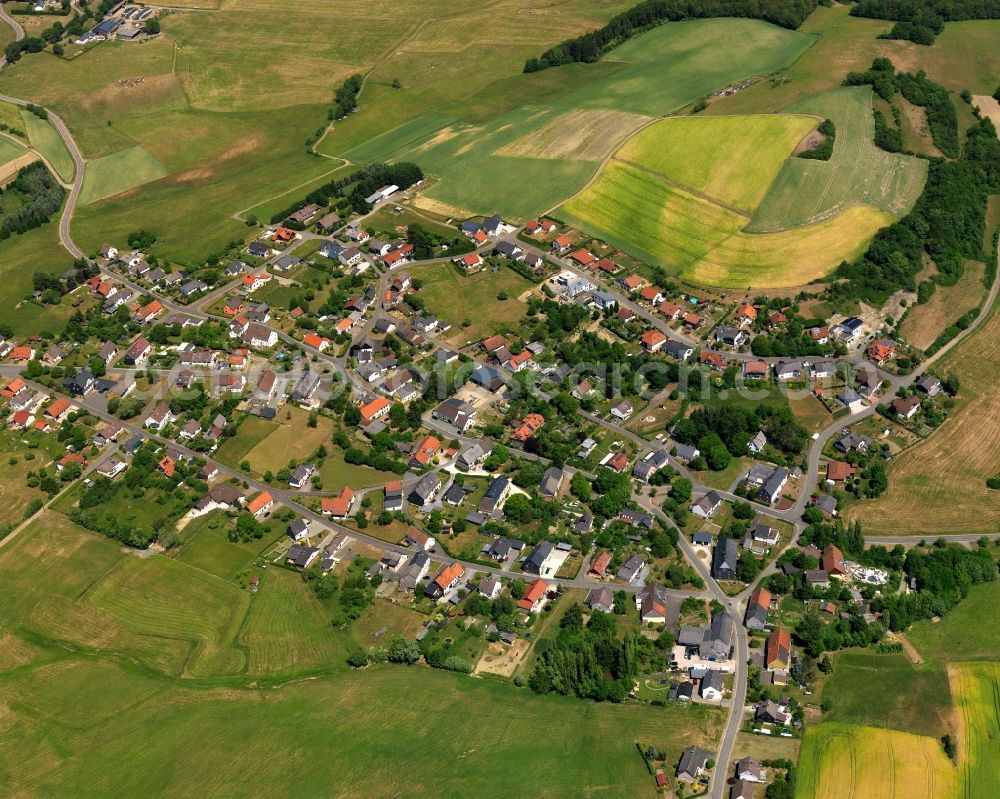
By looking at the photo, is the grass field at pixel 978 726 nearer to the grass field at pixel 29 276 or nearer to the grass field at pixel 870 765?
the grass field at pixel 870 765

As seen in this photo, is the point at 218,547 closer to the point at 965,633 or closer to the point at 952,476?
the point at 965,633

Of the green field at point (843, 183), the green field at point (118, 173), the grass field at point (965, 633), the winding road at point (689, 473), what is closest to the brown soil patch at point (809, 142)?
the green field at point (843, 183)

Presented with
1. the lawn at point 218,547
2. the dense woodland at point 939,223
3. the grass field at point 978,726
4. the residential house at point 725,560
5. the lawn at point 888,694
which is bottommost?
the grass field at point 978,726

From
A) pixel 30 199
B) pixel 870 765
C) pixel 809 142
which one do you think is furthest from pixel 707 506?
pixel 30 199

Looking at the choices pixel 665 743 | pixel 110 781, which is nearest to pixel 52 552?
pixel 110 781

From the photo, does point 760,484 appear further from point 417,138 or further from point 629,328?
point 417,138
